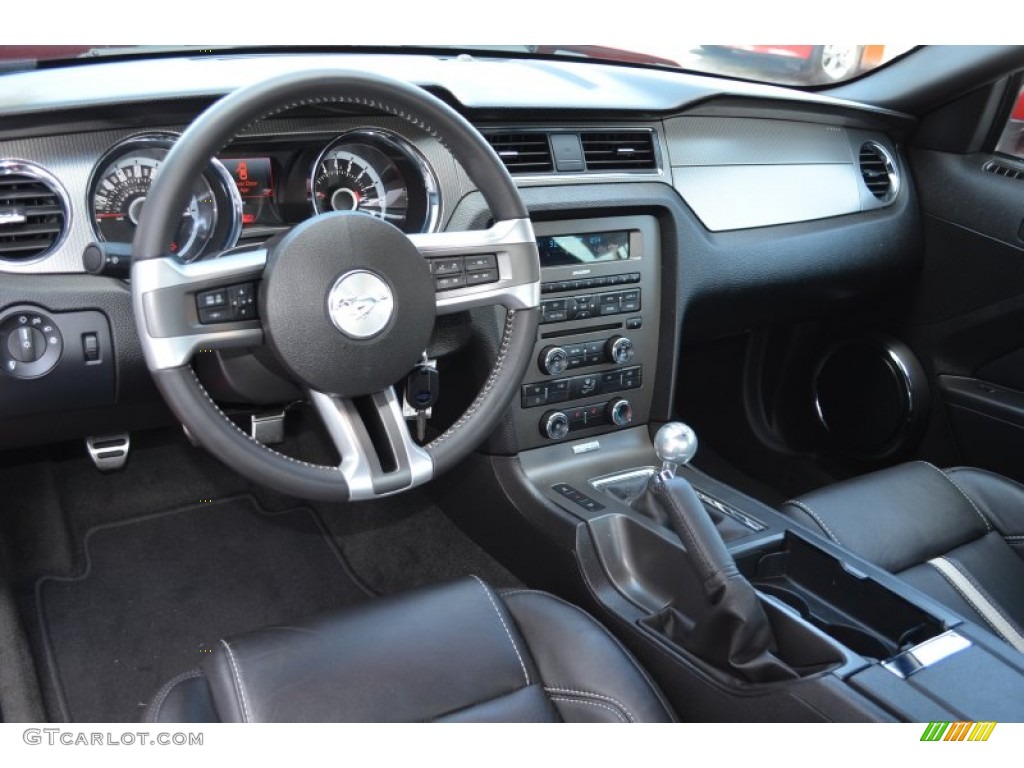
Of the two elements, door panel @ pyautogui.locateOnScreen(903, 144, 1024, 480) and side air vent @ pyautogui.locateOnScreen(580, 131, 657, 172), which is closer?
side air vent @ pyautogui.locateOnScreen(580, 131, 657, 172)

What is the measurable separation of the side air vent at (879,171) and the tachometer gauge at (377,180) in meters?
1.37

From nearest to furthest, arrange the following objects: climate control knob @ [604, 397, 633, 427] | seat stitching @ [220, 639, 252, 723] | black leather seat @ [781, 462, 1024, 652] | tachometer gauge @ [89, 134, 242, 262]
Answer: seat stitching @ [220, 639, 252, 723]
tachometer gauge @ [89, 134, 242, 262]
black leather seat @ [781, 462, 1024, 652]
climate control knob @ [604, 397, 633, 427]

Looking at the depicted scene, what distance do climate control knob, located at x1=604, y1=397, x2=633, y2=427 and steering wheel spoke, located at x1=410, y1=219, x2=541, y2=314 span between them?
68 centimetres

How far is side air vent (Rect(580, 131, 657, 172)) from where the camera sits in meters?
1.94

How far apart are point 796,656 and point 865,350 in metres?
1.51

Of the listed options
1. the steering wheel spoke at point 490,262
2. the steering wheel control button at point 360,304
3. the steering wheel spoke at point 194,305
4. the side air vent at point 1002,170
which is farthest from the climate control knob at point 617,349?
the side air vent at point 1002,170

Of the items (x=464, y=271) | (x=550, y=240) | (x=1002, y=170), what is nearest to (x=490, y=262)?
(x=464, y=271)

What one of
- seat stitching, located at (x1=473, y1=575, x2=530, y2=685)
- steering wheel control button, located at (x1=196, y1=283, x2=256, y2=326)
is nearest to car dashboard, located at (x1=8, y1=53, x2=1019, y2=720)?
steering wheel control button, located at (x1=196, y1=283, x2=256, y2=326)

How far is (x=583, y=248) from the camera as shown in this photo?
193 cm

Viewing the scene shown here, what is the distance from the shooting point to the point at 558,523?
1.81 metres

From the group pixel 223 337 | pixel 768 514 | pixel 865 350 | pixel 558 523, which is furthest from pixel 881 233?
pixel 223 337

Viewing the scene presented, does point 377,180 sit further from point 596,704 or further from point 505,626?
point 596,704

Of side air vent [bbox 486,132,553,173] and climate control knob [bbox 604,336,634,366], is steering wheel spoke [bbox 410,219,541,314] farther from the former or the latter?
climate control knob [bbox 604,336,634,366]

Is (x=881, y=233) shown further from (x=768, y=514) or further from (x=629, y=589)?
(x=629, y=589)
